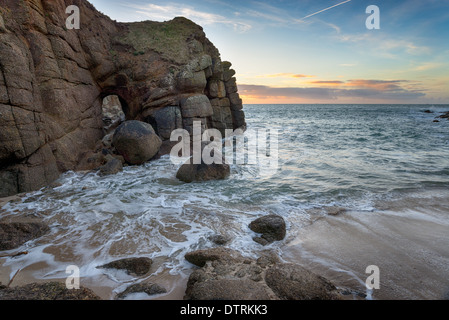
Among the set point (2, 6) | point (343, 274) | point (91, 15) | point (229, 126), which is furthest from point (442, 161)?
point (91, 15)

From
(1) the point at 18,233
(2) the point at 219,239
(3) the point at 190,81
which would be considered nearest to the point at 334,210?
(2) the point at 219,239

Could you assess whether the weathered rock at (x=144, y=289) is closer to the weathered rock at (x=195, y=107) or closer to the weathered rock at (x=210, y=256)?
the weathered rock at (x=210, y=256)

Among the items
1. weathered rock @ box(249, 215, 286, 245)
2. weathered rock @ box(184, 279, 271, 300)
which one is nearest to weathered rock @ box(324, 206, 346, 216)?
weathered rock @ box(249, 215, 286, 245)

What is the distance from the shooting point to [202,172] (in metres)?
10.6

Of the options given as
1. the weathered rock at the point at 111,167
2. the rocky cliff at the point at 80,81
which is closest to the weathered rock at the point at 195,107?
the rocky cliff at the point at 80,81

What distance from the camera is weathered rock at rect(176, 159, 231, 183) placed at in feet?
34.7

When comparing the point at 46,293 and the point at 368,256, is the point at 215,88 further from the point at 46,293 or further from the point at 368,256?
the point at 46,293

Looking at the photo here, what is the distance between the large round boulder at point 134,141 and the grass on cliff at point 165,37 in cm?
709

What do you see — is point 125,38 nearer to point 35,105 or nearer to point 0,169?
point 35,105

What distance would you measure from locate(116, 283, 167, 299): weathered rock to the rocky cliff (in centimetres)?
745

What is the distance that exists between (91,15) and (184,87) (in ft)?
24.0

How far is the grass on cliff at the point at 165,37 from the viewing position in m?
17.3

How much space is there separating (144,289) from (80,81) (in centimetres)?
1302
